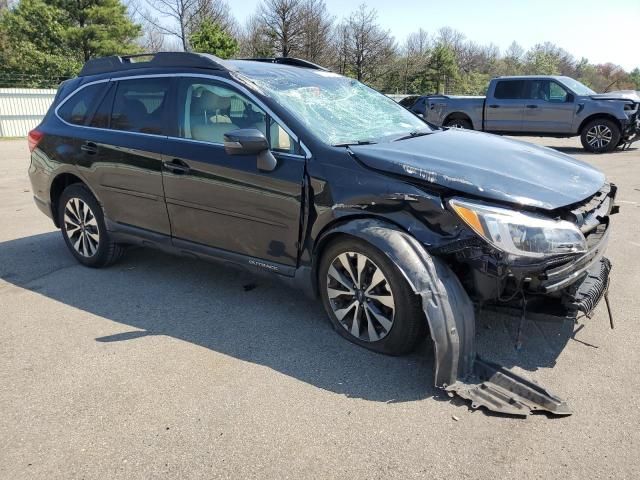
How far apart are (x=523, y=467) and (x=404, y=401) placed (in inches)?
27.3

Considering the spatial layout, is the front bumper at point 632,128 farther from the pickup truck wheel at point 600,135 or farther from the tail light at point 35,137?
the tail light at point 35,137

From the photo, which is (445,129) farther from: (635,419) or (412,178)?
(635,419)

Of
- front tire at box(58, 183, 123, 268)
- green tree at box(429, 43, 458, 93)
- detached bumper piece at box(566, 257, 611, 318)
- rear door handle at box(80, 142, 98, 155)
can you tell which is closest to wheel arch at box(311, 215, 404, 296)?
detached bumper piece at box(566, 257, 611, 318)

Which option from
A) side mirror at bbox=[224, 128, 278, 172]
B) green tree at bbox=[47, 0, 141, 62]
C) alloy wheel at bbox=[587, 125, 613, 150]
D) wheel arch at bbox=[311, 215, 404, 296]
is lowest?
wheel arch at bbox=[311, 215, 404, 296]

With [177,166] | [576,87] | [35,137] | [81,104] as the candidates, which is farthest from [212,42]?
[177,166]

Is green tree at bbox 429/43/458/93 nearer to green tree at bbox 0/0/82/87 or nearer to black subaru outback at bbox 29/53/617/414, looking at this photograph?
green tree at bbox 0/0/82/87

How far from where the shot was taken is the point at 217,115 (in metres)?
4.03

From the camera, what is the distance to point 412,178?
3186 millimetres

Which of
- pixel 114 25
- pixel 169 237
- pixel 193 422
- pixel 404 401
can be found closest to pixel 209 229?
pixel 169 237

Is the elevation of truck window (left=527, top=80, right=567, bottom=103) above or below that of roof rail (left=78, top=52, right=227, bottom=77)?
above

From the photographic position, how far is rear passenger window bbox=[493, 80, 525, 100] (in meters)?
14.6

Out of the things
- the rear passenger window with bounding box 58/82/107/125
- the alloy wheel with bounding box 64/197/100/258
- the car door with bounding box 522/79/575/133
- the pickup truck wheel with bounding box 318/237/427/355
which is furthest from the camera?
the car door with bounding box 522/79/575/133

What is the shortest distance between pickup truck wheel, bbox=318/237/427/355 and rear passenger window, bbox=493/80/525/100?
1286 cm

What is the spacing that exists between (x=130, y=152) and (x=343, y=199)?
2039 mm
